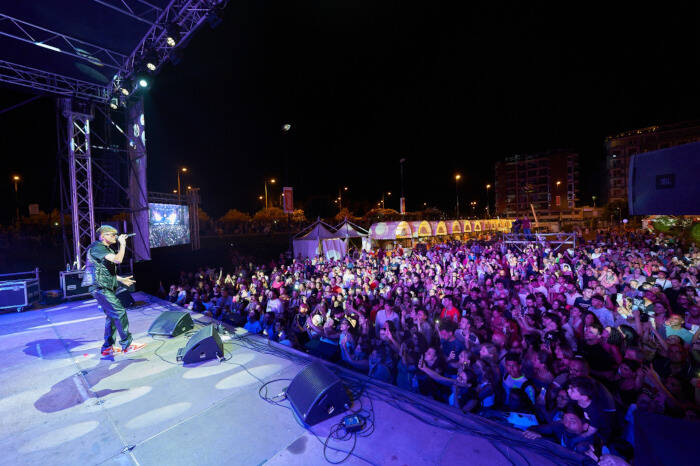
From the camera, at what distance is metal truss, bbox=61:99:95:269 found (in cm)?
759

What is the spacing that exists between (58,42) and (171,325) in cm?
652

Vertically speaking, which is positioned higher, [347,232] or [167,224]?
[167,224]

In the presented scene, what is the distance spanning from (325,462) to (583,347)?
3610 mm

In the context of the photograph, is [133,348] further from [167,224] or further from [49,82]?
[49,82]

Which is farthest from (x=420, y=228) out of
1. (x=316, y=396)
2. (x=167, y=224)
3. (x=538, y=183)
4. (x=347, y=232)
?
(x=538, y=183)

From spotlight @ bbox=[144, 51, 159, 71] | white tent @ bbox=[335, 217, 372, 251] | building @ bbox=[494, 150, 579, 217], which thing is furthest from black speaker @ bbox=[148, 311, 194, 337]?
building @ bbox=[494, 150, 579, 217]

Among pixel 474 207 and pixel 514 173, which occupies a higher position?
pixel 514 173

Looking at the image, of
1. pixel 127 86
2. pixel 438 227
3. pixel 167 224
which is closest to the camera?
pixel 127 86

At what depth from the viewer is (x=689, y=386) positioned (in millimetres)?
2791

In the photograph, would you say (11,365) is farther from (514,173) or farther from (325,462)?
(514,173)

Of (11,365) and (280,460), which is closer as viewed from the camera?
(280,460)

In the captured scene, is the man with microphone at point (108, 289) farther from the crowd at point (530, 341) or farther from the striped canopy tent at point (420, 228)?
the striped canopy tent at point (420, 228)

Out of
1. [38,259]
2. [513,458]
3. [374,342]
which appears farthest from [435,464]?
[38,259]

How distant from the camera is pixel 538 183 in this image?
65.6 m
